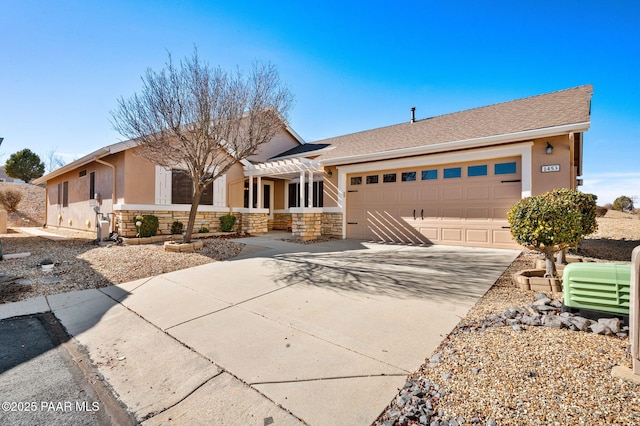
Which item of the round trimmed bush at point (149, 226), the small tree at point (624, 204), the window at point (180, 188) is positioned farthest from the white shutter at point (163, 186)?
the small tree at point (624, 204)

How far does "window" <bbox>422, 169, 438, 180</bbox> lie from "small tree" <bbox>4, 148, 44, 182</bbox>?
35.7 m

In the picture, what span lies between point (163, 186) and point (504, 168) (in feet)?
37.7

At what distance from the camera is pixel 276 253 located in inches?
304

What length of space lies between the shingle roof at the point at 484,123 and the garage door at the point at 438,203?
952mm

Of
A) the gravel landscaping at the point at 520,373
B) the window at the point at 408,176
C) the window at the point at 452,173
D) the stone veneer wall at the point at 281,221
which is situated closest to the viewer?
the gravel landscaping at the point at 520,373

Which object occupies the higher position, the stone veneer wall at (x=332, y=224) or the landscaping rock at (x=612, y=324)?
the stone veneer wall at (x=332, y=224)

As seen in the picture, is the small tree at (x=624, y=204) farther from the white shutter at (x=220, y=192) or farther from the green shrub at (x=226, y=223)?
the white shutter at (x=220, y=192)

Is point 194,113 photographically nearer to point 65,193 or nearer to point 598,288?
point 598,288

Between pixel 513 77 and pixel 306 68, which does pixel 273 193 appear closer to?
pixel 306 68

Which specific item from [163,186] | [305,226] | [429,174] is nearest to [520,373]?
[429,174]

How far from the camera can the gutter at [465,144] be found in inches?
269

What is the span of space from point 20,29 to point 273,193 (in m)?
10.1

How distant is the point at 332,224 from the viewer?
37.3 feet

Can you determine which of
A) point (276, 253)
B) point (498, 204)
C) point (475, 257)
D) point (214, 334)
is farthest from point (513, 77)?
point (214, 334)
